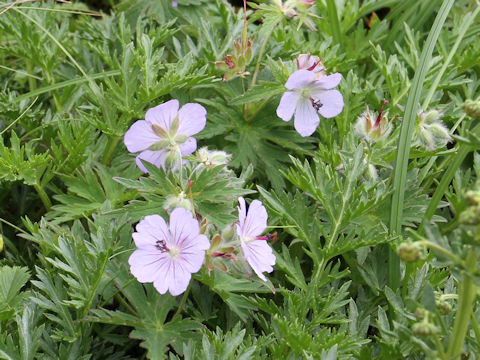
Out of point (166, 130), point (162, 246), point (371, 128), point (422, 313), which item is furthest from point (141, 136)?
point (422, 313)

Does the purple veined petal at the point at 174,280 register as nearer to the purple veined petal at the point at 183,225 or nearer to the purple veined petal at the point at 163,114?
the purple veined petal at the point at 183,225

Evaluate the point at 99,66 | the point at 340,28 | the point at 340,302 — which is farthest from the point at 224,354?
the point at 340,28

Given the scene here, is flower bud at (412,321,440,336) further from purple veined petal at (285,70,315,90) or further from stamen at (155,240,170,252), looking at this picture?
Answer: purple veined petal at (285,70,315,90)

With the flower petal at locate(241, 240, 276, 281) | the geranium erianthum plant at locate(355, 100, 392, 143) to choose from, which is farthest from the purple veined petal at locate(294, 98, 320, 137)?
the flower petal at locate(241, 240, 276, 281)

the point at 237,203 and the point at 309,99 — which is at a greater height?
the point at 309,99

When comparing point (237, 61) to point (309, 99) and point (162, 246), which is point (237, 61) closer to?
point (309, 99)

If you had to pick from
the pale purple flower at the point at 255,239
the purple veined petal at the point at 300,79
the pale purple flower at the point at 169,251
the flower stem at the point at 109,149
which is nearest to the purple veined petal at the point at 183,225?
the pale purple flower at the point at 169,251
